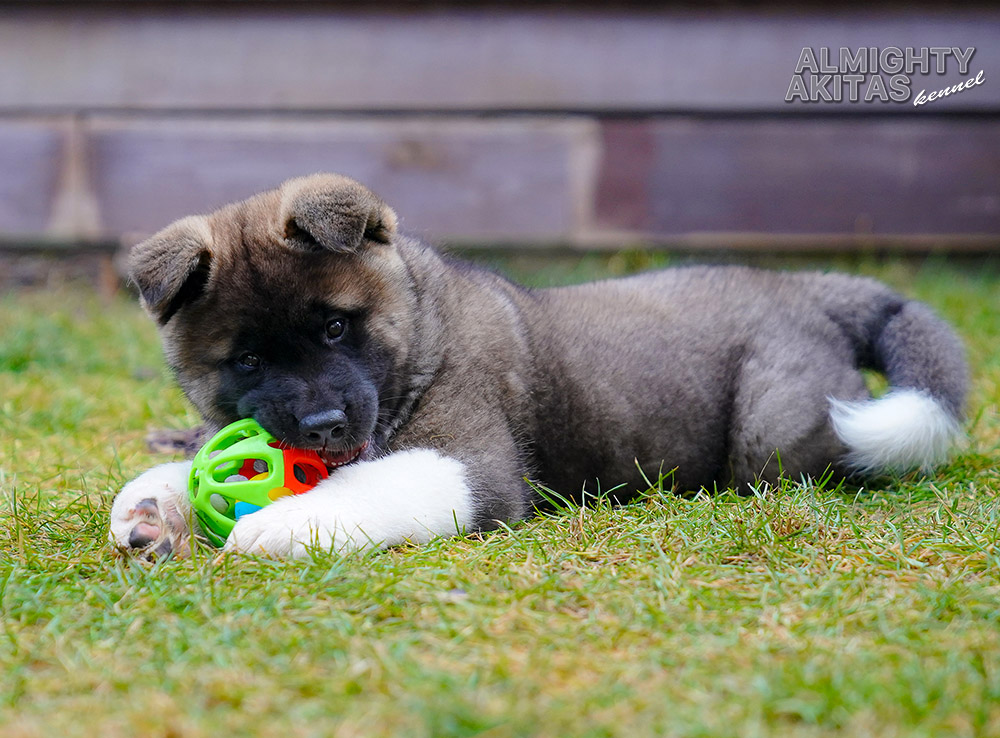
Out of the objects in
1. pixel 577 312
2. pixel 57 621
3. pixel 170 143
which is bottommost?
pixel 57 621

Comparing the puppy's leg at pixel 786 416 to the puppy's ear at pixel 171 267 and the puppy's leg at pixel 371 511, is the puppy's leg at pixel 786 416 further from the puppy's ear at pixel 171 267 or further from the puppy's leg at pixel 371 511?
the puppy's ear at pixel 171 267

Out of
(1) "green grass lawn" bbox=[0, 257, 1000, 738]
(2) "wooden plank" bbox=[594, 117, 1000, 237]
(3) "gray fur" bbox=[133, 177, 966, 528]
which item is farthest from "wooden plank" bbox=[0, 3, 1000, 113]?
(1) "green grass lawn" bbox=[0, 257, 1000, 738]

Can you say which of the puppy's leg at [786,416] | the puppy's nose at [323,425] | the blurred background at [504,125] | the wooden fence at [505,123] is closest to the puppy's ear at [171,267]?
the puppy's nose at [323,425]

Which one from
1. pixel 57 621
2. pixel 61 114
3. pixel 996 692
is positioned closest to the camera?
pixel 996 692

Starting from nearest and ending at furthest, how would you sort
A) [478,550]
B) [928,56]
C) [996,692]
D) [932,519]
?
[996,692], [478,550], [932,519], [928,56]

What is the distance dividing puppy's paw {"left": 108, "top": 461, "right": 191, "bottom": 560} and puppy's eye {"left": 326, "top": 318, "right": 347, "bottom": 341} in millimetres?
566

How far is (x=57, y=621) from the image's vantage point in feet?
7.47

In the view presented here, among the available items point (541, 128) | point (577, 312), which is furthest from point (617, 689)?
point (541, 128)

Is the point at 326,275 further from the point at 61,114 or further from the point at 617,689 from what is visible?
the point at 61,114

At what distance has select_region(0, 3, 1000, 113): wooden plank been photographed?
21.0 ft

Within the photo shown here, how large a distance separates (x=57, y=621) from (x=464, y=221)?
4.88m

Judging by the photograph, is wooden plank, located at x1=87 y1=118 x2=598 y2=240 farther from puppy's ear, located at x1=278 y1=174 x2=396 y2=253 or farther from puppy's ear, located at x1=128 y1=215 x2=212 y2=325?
puppy's ear, located at x1=128 y1=215 x2=212 y2=325

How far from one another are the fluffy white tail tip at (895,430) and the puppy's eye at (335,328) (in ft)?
5.29

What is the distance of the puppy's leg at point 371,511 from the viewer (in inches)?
105
